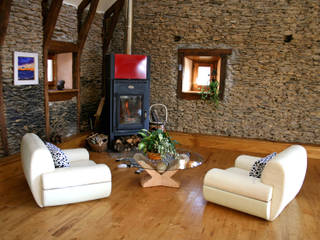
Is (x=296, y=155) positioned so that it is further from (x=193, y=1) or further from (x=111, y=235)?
(x=193, y=1)

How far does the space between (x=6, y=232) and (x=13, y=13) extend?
348cm

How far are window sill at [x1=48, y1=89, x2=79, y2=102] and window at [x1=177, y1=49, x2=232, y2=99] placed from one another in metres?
2.37

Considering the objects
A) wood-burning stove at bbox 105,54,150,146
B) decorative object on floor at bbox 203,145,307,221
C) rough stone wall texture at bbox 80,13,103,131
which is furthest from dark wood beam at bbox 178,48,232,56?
decorative object on floor at bbox 203,145,307,221

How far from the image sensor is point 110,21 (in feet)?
23.1

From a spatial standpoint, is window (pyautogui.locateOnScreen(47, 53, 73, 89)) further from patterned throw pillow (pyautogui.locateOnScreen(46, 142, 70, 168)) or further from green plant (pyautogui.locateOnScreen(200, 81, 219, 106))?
patterned throw pillow (pyautogui.locateOnScreen(46, 142, 70, 168))

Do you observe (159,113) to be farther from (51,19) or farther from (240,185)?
(240,185)

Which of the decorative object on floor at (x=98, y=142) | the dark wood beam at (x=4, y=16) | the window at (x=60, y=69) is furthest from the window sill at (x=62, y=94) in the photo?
the dark wood beam at (x=4, y=16)

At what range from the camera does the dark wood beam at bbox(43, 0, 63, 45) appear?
5.04 meters

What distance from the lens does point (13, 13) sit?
467 centimetres

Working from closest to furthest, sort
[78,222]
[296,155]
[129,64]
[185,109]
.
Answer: [78,222] < [296,155] < [129,64] < [185,109]

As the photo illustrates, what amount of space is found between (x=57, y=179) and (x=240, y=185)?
6.67 ft

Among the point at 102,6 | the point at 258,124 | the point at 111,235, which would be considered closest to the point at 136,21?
the point at 102,6

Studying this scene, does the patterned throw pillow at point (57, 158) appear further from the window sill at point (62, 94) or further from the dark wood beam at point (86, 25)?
the dark wood beam at point (86, 25)

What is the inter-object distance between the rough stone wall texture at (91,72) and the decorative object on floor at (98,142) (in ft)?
3.61
